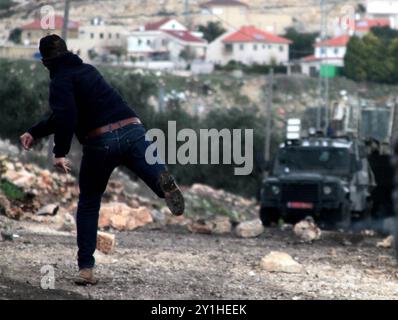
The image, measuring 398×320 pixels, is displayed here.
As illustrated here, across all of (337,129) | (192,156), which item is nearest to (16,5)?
(192,156)

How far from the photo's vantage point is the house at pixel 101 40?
3644 inches

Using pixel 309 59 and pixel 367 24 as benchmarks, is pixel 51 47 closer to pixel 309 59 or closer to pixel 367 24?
pixel 309 59

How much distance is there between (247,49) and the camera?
447ft

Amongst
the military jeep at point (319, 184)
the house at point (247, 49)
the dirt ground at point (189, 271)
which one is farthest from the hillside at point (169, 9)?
the dirt ground at point (189, 271)

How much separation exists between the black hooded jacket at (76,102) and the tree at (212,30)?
12816 centimetres

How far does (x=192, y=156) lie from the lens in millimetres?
44219

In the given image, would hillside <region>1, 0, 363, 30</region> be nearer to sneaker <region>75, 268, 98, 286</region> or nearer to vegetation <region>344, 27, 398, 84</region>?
vegetation <region>344, 27, 398, 84</region>

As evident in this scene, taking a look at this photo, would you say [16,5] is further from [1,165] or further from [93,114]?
[93,114]

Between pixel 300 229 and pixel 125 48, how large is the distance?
319 ft

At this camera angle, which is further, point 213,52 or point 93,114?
point 213,52

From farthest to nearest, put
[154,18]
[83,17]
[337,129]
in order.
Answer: [154,18] < [83,17] < [337,129]

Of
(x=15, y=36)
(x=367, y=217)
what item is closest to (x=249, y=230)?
(x=367, y=217)

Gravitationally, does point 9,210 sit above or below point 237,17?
below

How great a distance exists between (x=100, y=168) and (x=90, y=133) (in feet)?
0.84
